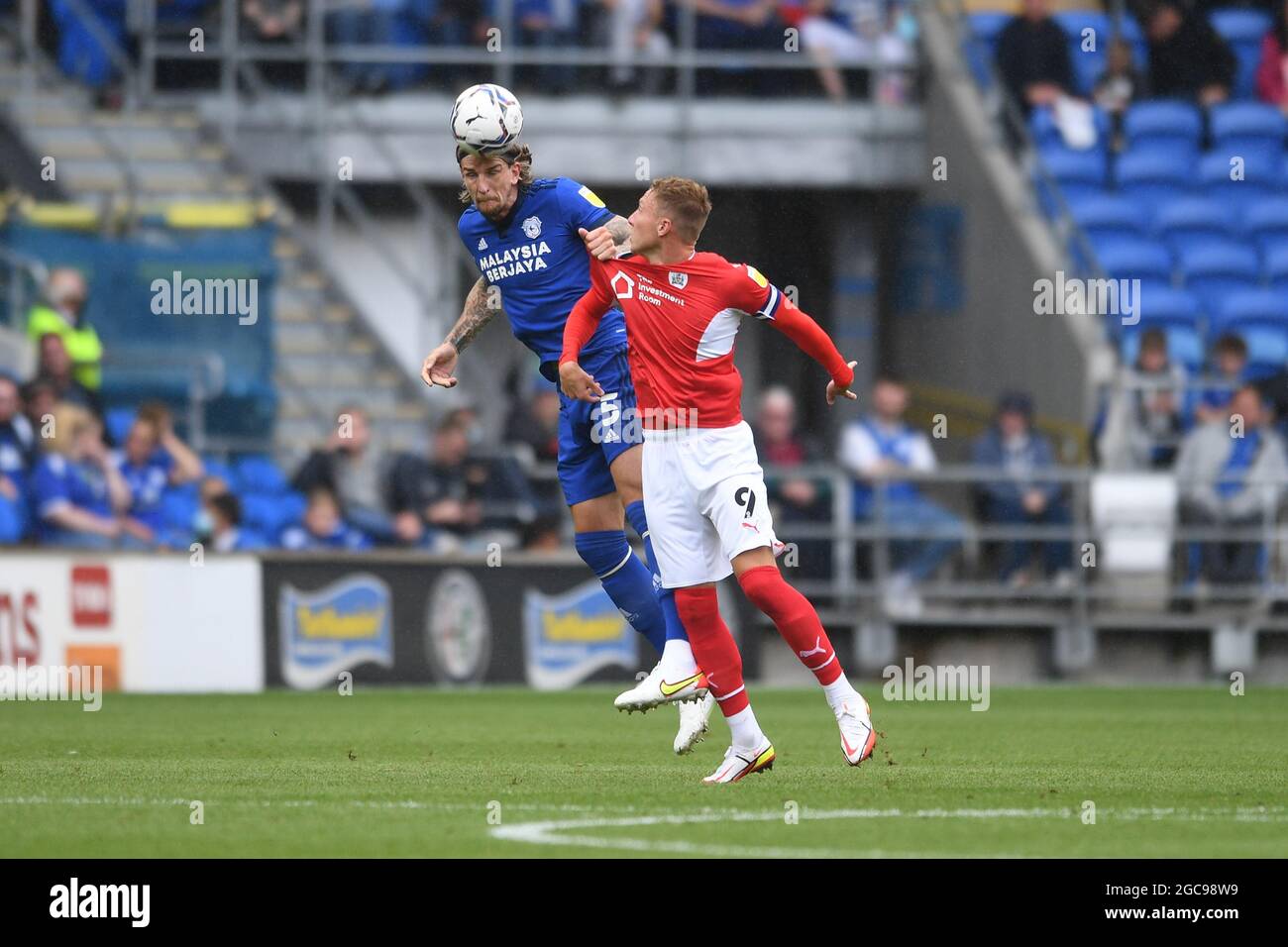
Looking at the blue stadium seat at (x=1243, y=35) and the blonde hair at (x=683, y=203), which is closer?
the blonde hair at (x=683, y=203)

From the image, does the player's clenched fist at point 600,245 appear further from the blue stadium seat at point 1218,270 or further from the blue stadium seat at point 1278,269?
the blue stadium seat at point 1278,269

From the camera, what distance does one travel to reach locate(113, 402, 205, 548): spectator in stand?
1736 cm

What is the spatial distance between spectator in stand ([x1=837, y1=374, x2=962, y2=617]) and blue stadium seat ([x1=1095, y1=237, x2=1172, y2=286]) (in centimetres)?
447

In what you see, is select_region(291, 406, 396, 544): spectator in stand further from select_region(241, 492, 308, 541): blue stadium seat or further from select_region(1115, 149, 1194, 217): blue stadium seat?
select_region(1115, 149, 1194, 217): blue stadium seat

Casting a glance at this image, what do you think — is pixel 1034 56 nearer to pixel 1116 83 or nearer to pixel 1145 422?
pixel 1116 83

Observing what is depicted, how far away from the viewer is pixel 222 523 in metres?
17.5

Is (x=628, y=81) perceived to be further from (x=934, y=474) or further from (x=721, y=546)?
(x=721, y=546)

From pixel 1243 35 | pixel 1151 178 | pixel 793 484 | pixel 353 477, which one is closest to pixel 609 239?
pixel 353 477

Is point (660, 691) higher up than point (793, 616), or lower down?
lower down

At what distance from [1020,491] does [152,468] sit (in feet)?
22.2

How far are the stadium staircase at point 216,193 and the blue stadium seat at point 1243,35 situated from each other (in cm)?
948

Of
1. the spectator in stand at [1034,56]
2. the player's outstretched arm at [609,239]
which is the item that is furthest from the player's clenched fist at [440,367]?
the spectator in stand at [1034,56]

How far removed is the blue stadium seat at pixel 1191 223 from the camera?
2350 centimetres

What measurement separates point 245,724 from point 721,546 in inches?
173
